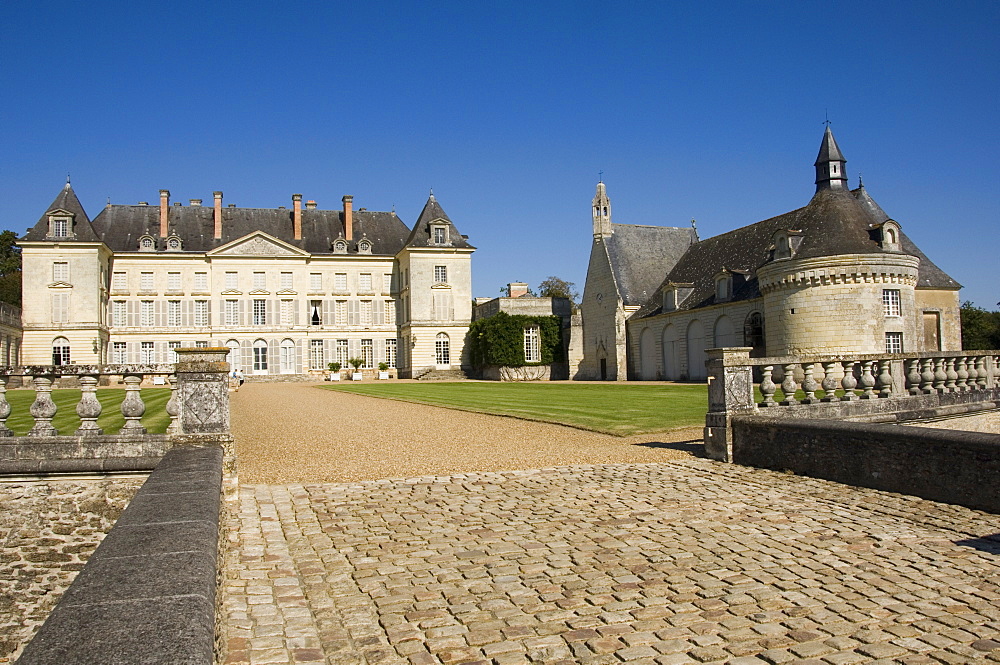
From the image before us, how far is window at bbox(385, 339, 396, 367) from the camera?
154 feet

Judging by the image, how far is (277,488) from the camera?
7.07m

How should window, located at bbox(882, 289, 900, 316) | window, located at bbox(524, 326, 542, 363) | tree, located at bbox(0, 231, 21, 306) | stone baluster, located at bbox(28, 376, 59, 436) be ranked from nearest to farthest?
1. stone baluster, located at bbox(28, 376, 59, 436)
2. window, located at bbox(882, 289, 900, 316)
3. window, located at bbox(524, 326, 542, 363)
4. tree, located at bbox(0, 231, 21, 306)

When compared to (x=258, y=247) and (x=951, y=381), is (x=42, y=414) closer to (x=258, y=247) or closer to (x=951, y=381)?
(x=951, y=381)

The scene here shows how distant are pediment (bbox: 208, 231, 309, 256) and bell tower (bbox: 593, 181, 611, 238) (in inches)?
679

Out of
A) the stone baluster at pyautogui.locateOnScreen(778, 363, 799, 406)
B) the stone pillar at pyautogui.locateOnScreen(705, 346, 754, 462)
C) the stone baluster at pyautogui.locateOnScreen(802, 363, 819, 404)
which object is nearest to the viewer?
the stone pillar at pyautogui.locateOnScreen(705, 346, 754, 462)

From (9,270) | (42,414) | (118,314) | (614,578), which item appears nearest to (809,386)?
(614,578)

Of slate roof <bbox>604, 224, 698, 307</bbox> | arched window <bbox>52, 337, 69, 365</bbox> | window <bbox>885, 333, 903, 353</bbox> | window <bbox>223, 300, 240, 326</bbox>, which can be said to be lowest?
window <bbox>885, 333, 903, 353</bbox>

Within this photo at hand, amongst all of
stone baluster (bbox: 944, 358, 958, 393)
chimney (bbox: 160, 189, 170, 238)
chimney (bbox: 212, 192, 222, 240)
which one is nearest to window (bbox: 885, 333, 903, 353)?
stone baluster (bbox: 944, 358, 958, 393)

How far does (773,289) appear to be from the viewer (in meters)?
26.3

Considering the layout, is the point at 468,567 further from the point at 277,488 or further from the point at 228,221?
the point at 228,221

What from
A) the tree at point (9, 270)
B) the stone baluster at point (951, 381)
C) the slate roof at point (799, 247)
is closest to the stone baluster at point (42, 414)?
the stone baluster at point (951, 381)

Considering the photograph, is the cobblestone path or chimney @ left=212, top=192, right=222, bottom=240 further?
chimney @ left=212, top=192, right=222, bottom=240

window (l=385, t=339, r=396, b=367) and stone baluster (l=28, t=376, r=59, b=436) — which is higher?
window (l=385, t=339, r=396, b=367)

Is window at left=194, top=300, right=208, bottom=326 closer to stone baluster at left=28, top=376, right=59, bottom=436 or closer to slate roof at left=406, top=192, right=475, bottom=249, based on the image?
slate roof at left=406, top=192, right=475, bottom=249
